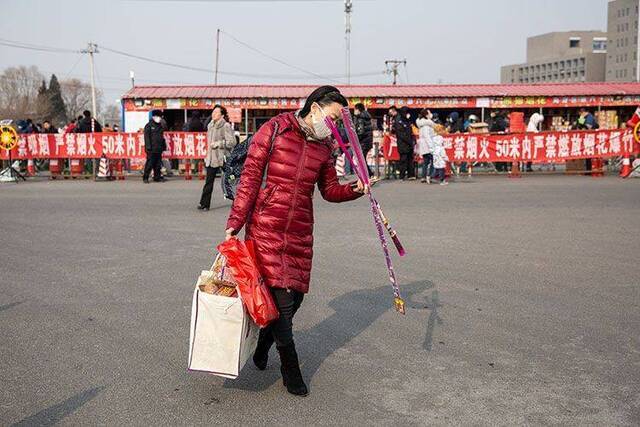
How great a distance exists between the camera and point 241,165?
4535mm

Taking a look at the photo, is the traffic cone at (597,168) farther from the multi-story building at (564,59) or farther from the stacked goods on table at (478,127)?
the multi-story building at (564,59)

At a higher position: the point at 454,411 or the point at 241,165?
the point at 241,165

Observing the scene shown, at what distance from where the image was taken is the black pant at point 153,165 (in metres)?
19.5

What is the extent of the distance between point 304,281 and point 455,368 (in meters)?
1.20

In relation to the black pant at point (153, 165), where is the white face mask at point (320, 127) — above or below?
above

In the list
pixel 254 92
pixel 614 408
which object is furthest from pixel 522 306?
pixel 254 92

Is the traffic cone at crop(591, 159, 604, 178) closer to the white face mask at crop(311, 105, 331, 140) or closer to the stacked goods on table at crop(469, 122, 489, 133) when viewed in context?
the stacked goods on table at crop(469, 122, 489, 133)

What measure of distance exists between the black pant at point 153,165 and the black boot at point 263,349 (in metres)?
15.6

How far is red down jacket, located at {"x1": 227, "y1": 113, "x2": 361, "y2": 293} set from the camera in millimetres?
4074

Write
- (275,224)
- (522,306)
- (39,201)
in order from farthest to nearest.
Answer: (39,201)
(522,306)
(275,224)

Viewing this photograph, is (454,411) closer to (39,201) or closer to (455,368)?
(455,368)

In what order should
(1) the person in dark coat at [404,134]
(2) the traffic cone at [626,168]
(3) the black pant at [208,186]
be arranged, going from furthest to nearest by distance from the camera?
(2) the traffic cone at [626,168], (1) the person in dark coat at [404,134], (3) the black pant at [208,186]

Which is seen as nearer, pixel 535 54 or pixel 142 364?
pixel 142 364

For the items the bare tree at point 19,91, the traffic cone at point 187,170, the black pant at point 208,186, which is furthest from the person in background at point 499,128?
the bare tree at point 19,91
